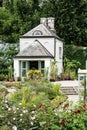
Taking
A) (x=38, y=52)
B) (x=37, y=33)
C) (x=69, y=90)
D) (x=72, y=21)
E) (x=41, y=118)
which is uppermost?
(x=41, y=118)

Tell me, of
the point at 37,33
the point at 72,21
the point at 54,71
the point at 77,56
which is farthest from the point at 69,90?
the point at 72,21

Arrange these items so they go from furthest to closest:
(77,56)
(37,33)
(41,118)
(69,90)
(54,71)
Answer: (77,56) → (37,33) → (54,71) → (69,90) → (41,118)

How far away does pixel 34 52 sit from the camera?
32812mm

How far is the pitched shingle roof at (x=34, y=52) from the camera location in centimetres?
3262

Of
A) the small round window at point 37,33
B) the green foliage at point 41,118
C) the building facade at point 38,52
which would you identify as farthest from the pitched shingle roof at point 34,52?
the green foliage at point 41,118

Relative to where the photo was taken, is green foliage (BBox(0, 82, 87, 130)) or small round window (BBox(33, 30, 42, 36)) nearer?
green foliage (BBox(0, 82, 87, 130))

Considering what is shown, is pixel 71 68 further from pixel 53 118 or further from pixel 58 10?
pixel 53 118

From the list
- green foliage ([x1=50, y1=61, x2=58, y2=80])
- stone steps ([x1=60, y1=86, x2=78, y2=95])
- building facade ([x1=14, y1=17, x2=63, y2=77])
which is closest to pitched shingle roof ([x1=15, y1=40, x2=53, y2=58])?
building facade ([x1=14, y1=17, x2=63, y2=77])

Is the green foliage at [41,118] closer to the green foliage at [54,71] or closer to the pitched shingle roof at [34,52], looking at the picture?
the green foliage at [54,71]

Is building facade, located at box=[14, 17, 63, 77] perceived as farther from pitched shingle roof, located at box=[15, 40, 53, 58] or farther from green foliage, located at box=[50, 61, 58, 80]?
green foliage, located at box=[50, 61, 58, 80]

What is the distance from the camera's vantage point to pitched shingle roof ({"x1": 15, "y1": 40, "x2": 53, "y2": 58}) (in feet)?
107

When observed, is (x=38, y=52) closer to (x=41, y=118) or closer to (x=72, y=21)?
(x=72, y=21)

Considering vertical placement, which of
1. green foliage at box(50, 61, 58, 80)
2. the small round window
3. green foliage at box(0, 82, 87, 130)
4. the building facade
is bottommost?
green foliage at box(50, 61, 58, 80)

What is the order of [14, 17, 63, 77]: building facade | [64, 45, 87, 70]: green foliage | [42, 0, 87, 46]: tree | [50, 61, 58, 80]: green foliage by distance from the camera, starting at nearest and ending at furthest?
[50, 61, 58, 80]: green foliage, [14, 17, 63, 77]: building facade, [64, 45, 87, 70]: green foliage, [42, 0, 87, 46]: tree
